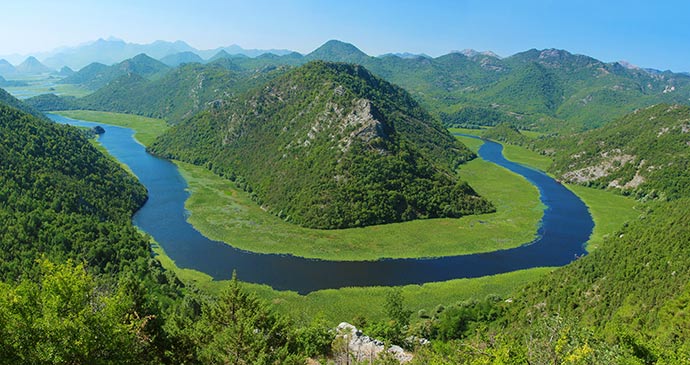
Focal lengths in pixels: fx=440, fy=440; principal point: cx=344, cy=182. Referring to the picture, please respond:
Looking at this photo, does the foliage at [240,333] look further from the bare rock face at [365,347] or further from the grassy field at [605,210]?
the grassy field at [605,210]

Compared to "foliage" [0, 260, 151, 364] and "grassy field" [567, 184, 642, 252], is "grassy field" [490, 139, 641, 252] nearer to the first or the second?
"grassy field" [567, 184, 642, 252]

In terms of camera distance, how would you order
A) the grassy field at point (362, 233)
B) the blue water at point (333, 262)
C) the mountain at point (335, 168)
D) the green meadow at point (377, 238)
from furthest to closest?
the mountain at point (335, 168) < the grassy field at point (362, 233) < the blue water at point (333, 262) < the green meadow at point (377, 238)

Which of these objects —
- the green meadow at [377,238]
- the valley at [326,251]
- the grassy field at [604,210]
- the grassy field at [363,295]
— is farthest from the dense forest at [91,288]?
the grassy field at [604,210]

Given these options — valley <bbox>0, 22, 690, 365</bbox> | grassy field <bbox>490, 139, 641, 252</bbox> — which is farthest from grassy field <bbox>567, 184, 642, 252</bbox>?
valley <bbox>0, 22, 690, 365</bbox>

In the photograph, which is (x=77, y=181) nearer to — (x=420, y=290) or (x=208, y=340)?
(x=420, y=290)

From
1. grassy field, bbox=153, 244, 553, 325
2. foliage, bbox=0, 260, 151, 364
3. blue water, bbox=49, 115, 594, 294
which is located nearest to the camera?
foliage, bbox=0, 260, 151, 364

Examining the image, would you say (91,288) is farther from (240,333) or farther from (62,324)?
(240,333)
